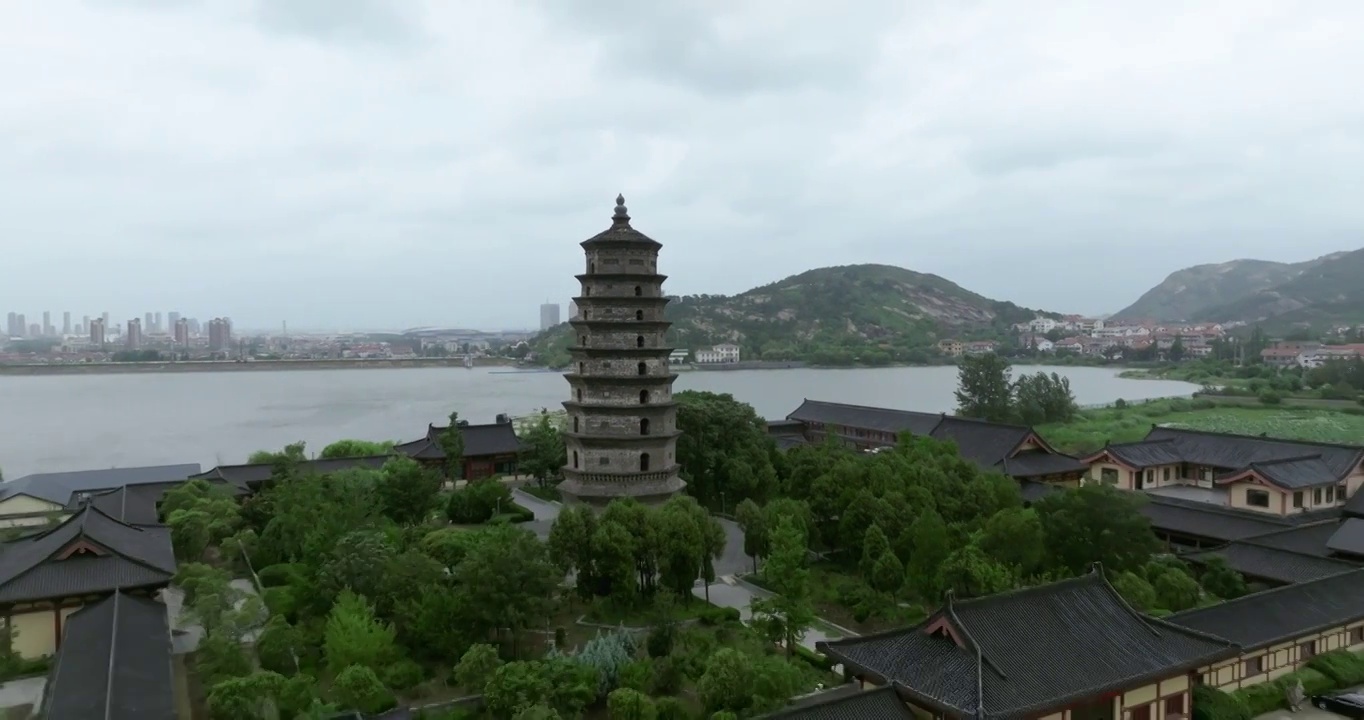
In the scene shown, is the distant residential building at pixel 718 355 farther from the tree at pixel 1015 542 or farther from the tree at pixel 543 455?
the tree at pixel 1015 542

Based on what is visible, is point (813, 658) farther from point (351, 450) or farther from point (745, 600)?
point (351, 450)

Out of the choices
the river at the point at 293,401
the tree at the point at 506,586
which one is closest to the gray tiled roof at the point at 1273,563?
the tree at the point at 506,586

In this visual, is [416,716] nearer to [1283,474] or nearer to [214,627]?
[214,627]

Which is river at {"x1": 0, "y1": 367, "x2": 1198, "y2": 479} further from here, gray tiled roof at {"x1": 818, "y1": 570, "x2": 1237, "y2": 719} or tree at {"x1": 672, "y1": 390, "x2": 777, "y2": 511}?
gray tiled roof at {"x1": 818, "y1": 570, "x2": 1237, "y2": 719}

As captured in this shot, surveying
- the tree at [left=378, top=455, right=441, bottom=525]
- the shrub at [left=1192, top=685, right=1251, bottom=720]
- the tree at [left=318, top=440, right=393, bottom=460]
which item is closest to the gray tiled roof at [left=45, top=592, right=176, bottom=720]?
the tree at [left=378, top=455, right=441, bottom=525]

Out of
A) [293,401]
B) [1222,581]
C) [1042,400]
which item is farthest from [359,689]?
[293,401]

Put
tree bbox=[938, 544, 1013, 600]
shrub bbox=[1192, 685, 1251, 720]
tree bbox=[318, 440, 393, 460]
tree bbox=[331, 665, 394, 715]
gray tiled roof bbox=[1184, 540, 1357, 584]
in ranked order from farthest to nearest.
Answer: tree bbox=[318, 440, 393, 460]
gray tiled roof bbox=[1184, 540, 1357, 584]
tree bbox=[938, 544, 1013, 600]
shrub bbox=[1192, 685, 1251, 720]
tree bbox=[331, 665, 394, 715]
